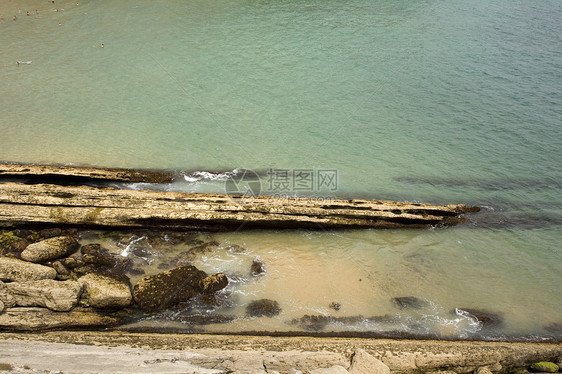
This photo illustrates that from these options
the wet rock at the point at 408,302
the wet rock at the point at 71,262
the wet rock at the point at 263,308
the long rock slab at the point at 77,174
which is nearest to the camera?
the wet rock at the point at 263,308

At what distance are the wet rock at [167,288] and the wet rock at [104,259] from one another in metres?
1.12

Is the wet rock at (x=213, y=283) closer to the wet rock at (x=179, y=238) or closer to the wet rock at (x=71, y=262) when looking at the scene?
the wet rock at (x=179, y=238)

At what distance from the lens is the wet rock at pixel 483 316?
36.0 feet

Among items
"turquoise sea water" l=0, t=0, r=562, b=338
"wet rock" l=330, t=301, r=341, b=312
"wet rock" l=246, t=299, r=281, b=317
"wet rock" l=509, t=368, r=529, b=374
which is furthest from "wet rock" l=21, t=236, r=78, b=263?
"wet rock" l=509, t=368, r=529, b=374

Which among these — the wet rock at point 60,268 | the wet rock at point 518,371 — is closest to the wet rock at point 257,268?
the wet rock at point 60,268

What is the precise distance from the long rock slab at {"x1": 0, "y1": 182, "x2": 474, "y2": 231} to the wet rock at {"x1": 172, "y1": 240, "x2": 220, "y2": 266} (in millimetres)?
569

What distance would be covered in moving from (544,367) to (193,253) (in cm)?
943

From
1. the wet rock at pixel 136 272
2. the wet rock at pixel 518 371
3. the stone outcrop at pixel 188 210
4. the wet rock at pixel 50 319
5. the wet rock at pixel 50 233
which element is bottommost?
the wet rock at pixel 518 371

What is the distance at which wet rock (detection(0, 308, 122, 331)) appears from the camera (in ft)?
29.9

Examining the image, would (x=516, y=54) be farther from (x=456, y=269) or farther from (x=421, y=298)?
(x=421, y=298)

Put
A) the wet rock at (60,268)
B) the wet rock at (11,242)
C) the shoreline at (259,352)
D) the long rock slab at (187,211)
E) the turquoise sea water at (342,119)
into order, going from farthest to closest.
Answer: the turquoise sea water at (342,119) < the long rock slab at (187,211) < the wet rock at (11,242) < the wet rock at (60,268) < the shoreline at (259,352)

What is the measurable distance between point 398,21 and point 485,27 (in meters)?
5.56

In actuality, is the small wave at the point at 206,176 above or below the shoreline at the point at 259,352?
above

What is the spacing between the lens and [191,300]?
1070 cm
